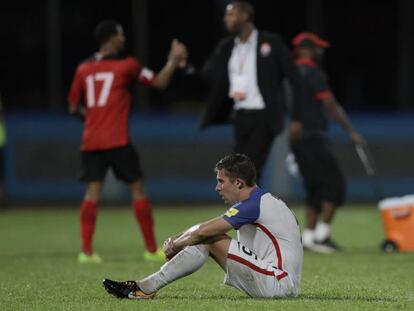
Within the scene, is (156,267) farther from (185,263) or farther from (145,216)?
(185,263)

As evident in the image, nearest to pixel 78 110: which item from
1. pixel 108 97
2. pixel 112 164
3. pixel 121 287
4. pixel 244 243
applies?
pixel 108 97

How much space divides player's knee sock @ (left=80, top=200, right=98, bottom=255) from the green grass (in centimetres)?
24

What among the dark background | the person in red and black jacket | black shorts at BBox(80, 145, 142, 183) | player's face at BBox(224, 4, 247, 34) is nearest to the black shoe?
black shorts at BBox(80, 145, 142, 183)

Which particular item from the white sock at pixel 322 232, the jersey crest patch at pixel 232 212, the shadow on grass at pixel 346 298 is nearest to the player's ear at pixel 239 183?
the jersey crest patch at pixel 232 212

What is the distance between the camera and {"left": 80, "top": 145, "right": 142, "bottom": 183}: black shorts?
12070 mm

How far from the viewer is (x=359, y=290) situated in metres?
9.07

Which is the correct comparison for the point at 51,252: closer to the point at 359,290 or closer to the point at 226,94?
the point at 226,94

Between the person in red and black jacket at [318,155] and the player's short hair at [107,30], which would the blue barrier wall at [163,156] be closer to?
the person in red and black jacket at [318,155]

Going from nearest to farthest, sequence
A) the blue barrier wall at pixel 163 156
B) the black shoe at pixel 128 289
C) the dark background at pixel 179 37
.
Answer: the black shoe at pixel 128 289 → the blue barrier wall at pixel 163 156 → the dark background at pixel 179 37

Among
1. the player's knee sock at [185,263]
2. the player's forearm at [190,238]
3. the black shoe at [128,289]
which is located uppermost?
the player's forearm at [190,238]

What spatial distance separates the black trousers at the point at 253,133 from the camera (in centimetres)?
1218

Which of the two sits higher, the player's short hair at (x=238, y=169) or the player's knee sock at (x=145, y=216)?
the player's short hair at (x=238, y=169)

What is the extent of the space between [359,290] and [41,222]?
9.94m

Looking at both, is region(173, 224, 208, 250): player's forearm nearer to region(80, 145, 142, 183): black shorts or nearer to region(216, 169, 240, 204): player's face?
region(216, 169, 240, 204): player's face
